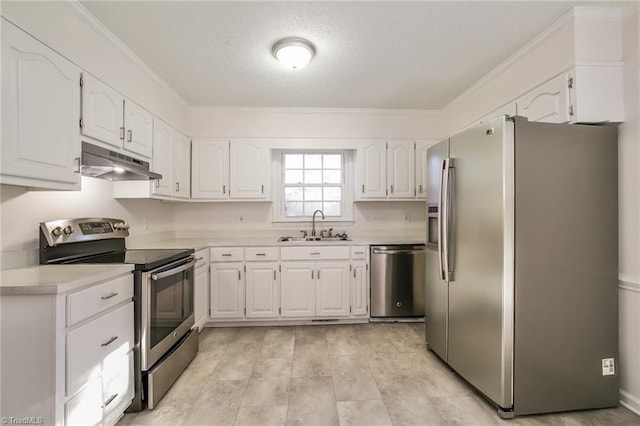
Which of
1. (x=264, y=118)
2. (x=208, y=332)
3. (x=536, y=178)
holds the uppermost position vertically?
(x=264, y=118)

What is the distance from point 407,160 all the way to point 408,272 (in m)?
1.42

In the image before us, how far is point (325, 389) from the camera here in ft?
6.90

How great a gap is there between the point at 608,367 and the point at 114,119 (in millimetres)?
3805

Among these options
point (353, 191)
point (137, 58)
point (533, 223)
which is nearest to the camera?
point (533, 223)

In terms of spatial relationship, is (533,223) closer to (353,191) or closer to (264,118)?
(353,191)

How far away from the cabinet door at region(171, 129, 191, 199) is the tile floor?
5.42 feet

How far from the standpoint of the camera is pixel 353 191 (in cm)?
398

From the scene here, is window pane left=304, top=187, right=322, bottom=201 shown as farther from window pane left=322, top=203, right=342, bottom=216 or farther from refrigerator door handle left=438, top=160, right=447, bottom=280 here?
refrigerator door handle left=438, top=160, right=447, bottom=280

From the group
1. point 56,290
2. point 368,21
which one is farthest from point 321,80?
point 56,290

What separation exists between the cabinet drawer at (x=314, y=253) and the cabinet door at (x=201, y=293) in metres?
0.86

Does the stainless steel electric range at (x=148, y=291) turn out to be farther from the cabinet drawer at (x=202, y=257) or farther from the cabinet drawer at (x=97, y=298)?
the cabinet drawer at (x=202, y=257)

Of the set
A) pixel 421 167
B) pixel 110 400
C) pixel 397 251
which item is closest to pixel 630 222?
pixel 397 251

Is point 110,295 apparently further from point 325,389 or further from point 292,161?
point 292,161

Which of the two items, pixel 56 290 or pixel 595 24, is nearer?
pixel 56 290
